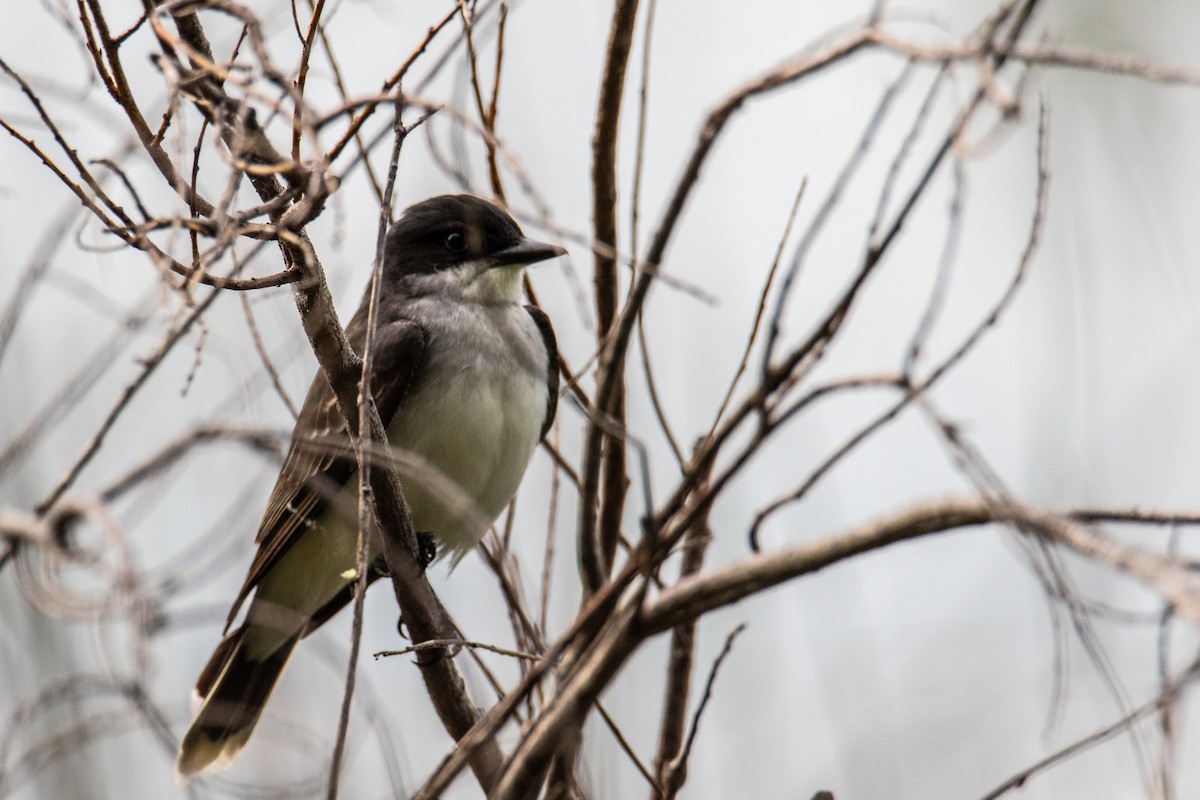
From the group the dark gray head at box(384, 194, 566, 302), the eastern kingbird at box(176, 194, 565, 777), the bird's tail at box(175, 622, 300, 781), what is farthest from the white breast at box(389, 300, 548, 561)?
the bird's tail at box(175, 622, 300, 781)

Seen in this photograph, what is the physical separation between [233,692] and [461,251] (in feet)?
7.85

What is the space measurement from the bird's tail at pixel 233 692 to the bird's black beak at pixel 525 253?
2.00 meters

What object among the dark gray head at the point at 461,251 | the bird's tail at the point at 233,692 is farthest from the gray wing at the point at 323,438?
the bird's tail at the point at 233,692

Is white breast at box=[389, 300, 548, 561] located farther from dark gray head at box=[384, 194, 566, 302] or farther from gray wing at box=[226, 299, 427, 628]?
dark gray head at box=[384, 194, 566, 302]

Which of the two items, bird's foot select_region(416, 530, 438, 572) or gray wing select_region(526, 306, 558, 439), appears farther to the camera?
gray wing select_region(526, 306, 558, 439)

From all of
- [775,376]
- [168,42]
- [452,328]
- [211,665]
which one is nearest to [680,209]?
[775,376]

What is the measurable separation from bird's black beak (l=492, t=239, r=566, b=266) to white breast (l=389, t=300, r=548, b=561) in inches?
13.5

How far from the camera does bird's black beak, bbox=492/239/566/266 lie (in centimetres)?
588

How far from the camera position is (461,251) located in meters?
6.25

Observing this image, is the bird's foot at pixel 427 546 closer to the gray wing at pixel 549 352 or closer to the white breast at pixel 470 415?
the white breast at pixel 470 415

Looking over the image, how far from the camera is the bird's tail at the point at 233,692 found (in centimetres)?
617

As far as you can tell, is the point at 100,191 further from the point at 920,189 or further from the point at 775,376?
the point at 920,189

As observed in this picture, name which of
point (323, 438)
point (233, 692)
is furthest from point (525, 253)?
point (233, 692)

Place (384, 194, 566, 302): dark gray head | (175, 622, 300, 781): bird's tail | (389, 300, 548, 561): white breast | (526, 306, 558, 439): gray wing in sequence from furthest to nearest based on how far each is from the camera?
1. (175, 622, 300, 781): bird's tail
2. (384, 194, 566, 302): dark gray head
3. (526, 306, 558, 439): gray wing
4. (389, 300, 548, 561): white breast
